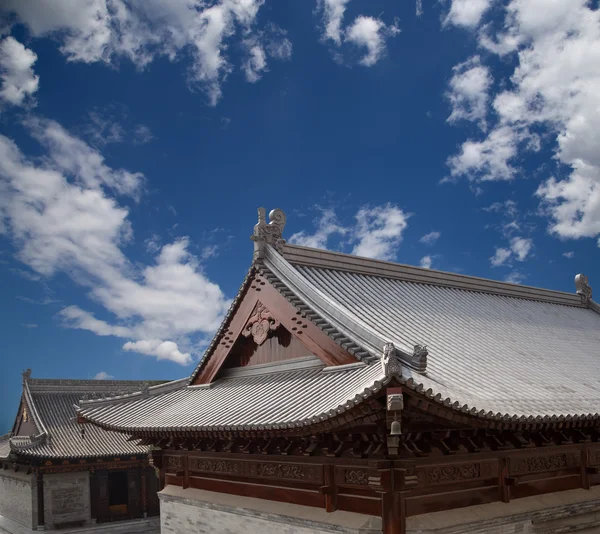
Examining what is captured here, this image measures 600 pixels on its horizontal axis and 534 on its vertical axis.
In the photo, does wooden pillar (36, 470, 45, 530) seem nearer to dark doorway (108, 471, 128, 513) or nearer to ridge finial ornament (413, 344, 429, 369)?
dark doorway (108, 471, 128, 513)

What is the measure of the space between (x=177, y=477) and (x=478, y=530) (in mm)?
7614

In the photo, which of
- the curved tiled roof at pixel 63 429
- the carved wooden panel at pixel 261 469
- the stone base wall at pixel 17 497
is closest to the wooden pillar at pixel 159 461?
the carved wooden panel at pixel 261 469

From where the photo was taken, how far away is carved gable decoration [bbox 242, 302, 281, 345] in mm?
13669

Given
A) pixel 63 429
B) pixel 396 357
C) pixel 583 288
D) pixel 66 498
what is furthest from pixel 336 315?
pixel 63 429

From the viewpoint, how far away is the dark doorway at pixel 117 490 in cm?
2895

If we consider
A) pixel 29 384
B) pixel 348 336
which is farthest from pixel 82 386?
pixel 348 336

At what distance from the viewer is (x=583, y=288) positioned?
78.4 ft

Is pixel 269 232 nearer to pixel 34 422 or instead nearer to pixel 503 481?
pixel 503 481

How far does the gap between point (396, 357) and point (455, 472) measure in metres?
3.64

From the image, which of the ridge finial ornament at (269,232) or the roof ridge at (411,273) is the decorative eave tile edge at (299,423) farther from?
the roof ridge at (411,273)

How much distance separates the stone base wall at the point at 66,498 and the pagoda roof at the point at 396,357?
1548cm

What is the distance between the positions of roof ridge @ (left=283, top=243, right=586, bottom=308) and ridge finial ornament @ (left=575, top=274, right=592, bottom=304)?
45cm

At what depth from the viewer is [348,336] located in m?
11.4

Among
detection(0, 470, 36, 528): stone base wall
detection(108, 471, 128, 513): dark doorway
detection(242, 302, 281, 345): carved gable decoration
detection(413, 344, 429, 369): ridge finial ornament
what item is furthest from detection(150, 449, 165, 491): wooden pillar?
detection(0, 470, 36, 528): stone base wall
